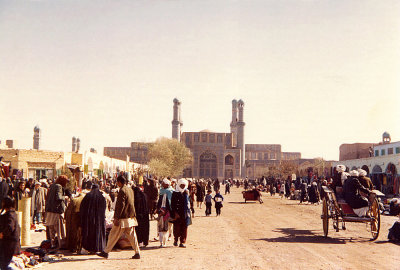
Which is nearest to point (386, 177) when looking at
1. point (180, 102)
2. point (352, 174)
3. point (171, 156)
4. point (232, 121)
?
point (352, 174)

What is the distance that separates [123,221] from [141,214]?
117 centimetres

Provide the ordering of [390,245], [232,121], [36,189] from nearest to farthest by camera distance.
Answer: [390,245], [36,189], [232,121]

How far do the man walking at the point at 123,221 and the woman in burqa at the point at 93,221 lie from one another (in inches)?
10.1

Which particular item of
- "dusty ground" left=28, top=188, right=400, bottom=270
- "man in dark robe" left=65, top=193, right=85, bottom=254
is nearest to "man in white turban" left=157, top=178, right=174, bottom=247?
"dusty ground" left=28, top=188, right=400, bottom=270

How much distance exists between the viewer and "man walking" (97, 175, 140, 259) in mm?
7852

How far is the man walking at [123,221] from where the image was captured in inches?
309

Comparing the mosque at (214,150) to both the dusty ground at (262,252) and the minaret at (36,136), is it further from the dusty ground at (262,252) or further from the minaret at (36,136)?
the dusty ground at (262,252)

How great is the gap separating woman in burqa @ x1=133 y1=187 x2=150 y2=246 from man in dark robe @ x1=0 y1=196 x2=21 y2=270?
10.2 ft

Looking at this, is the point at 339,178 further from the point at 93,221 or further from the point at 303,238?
the point at 93,221

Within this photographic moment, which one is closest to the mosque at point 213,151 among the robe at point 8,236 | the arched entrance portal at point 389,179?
the arched entrance portal at point 389,179

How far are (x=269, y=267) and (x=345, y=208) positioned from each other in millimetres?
3876

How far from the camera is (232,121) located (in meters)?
110

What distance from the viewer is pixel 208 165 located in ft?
300

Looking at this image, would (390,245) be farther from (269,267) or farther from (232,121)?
(232,121)
